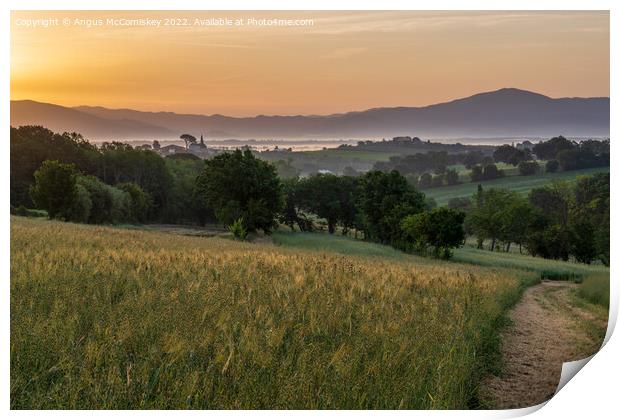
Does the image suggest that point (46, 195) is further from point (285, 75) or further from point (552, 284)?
point (552, 284)

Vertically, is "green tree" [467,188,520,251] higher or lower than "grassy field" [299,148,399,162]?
lower

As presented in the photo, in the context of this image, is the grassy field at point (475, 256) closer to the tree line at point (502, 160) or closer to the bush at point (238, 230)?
the bush at point (238, 230)

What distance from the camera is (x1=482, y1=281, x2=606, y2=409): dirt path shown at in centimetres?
662

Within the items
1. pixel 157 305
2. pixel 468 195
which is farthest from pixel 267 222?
pixel 157 305

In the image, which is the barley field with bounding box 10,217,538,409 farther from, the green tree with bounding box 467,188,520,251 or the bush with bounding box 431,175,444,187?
the bush with bounding box 431,175,444,187

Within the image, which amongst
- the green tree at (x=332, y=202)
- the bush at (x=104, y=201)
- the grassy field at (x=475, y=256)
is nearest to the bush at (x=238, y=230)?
the grassy field at (x=475, y=256)

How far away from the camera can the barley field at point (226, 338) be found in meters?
5.09

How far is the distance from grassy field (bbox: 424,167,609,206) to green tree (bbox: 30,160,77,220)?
593 cm

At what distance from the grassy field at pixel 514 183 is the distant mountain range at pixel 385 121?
59 centimetres

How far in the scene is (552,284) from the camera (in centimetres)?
1054

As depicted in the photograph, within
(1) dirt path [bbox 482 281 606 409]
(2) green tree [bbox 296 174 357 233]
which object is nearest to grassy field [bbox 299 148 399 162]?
(1) dirt path [bbox 482 281 606 409]

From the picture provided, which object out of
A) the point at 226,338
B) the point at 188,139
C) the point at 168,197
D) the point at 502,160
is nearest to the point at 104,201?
the point at 188,139

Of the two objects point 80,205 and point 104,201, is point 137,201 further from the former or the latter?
point 80,205

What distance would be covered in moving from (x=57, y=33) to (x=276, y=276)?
3608 mm
